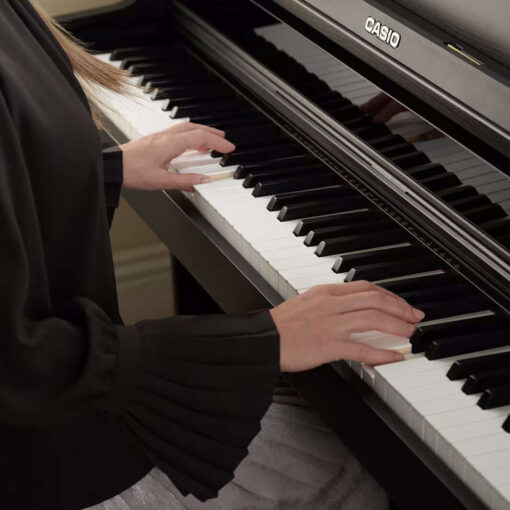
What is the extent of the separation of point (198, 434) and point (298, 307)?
17cm

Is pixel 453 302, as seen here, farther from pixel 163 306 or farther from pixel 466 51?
pixel 163 306

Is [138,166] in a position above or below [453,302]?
below

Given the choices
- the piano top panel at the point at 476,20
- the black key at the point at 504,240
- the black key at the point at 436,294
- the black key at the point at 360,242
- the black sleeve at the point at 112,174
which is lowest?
the black sleeve at the point at 112,174

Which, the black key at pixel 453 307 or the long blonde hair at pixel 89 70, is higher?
the black key at pixel 453 307

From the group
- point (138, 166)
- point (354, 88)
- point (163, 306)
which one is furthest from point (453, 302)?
point (163, 306)

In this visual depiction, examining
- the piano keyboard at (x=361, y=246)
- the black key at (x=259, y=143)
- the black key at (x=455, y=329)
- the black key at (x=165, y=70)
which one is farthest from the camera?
the black key at (x=165, y=70)

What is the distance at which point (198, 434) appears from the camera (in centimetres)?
101

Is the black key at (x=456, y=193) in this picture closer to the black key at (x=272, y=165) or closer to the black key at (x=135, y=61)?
the black key at (x=272, y=165)

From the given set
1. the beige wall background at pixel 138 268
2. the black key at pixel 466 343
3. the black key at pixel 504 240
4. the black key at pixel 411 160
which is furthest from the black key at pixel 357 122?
the beige wall background at pixel 138 268

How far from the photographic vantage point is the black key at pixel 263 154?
1424mm

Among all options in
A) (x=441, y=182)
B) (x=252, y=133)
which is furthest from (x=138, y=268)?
(x=441, y=182)

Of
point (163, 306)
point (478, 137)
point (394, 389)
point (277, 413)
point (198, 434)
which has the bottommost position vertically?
point (163, 306)

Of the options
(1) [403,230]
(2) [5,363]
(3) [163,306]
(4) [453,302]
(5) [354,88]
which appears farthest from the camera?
(3) [163,306]

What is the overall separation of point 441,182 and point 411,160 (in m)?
0.07
